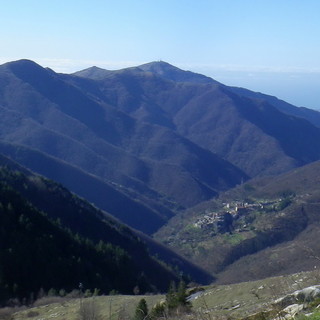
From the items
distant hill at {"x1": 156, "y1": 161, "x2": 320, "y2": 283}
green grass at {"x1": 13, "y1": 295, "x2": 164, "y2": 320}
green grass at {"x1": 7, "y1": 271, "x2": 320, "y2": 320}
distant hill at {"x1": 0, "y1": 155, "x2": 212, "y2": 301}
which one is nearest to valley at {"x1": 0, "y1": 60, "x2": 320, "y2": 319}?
distant hill at {"x1": 0, "y1": 155, "x2": 212, "y2": 301}

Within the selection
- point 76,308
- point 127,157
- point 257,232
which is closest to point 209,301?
point 76,308

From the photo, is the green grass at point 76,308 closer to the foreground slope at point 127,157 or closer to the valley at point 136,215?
the valley at point 136,215

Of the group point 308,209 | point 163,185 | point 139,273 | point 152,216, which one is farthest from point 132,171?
point 139,273

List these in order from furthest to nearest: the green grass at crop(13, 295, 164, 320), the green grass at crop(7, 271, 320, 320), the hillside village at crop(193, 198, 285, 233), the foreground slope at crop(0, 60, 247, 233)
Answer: the foreground slope at crop(0, 60, 247, 233) < the hillside village at crop(193, 198, 285, 233) < the green grass at crop(13, 295, 164, 320) < the green grass at crop(7, 271, 320, 320)

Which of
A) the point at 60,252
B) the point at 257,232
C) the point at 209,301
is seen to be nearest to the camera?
the point at 209,301

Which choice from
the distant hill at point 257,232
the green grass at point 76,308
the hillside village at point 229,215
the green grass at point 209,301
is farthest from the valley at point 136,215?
the green grass at point 76,308

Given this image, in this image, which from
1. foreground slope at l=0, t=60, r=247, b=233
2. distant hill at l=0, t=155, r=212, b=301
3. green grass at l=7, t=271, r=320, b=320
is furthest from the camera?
foreground slope at l=0, t=60, r=247, b=233

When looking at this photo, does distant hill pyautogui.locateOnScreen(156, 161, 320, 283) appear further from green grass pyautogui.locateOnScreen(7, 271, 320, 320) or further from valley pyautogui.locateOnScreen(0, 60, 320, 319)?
green grass pyautogui.locateOnScreen(7, 271, 320, 320)

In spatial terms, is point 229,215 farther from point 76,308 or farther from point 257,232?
point 76,308

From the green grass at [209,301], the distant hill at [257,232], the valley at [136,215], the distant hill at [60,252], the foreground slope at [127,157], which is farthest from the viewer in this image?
the foreground slope at [127,157]

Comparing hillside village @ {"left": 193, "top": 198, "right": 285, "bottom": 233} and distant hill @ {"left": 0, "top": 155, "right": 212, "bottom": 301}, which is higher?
distant hill @ {"left": 0, "top": 155, "right": 212, "bottom": 301}

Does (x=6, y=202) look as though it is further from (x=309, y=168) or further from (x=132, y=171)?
(x=132, y=171)
